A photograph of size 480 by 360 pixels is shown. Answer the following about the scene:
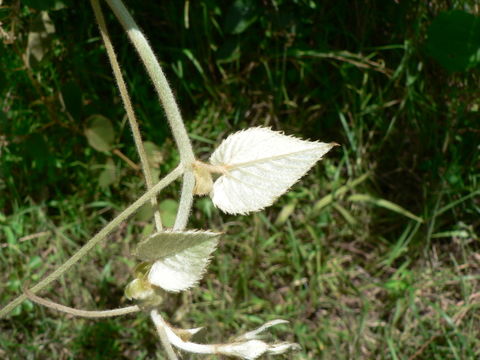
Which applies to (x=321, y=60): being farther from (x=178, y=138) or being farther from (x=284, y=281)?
(x=178, y=138)

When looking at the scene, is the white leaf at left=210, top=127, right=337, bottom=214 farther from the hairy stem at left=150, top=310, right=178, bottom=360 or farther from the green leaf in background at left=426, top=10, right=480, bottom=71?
the green leaf in background at left=426, top=10, right=480, bottom=71

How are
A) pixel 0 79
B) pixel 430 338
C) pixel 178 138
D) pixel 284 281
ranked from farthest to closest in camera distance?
pixel 284 281, pixel 430 338, pixel 0 79, pixel 178 138

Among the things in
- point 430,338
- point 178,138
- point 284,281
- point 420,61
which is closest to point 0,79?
point 178,138

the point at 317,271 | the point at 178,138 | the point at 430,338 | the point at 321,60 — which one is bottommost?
the point at 430,338

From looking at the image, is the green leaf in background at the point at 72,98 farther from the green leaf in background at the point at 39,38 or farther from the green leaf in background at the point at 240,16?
the green leaf in background at the point at 240,16

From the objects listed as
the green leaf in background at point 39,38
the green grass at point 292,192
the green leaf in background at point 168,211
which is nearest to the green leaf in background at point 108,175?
the green grass at point 292,192

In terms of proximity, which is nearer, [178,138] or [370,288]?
[178,138]

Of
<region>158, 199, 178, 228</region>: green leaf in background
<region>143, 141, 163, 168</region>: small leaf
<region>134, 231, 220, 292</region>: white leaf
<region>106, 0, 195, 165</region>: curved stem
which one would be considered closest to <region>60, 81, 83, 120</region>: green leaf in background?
<region>143, 141, 163, 168</region>: small leaf

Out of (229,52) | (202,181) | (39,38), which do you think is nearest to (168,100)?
(202,181)
